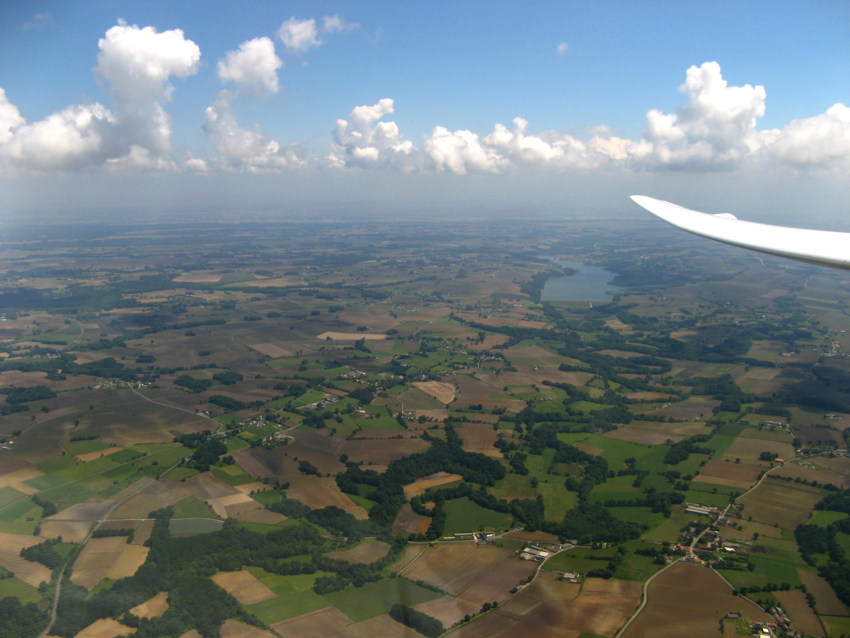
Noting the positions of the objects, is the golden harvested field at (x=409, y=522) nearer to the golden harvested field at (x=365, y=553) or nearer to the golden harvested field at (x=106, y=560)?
the golden harvested field at (x=365, y=553)

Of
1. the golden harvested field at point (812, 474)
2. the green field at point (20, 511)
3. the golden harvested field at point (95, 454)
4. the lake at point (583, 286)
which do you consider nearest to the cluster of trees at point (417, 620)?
the green field at point (20, 511)

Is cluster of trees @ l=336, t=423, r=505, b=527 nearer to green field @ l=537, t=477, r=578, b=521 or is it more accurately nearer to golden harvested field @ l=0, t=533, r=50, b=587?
green field @ l=537, t=477, r=578, b=521

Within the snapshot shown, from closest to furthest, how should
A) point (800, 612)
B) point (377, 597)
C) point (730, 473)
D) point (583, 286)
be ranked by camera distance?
point (800, 612) → point (377, 597) → point (730, 473) → point (583, 286)

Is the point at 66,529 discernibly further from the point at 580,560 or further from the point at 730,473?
the point at 730,473

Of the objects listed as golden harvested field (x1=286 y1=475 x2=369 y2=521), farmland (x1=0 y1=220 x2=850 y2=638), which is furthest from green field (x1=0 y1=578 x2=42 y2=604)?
golden harvested field (x1=286 y1=475 x2=369 y2=521)

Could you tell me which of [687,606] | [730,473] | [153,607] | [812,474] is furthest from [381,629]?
[812,474]
